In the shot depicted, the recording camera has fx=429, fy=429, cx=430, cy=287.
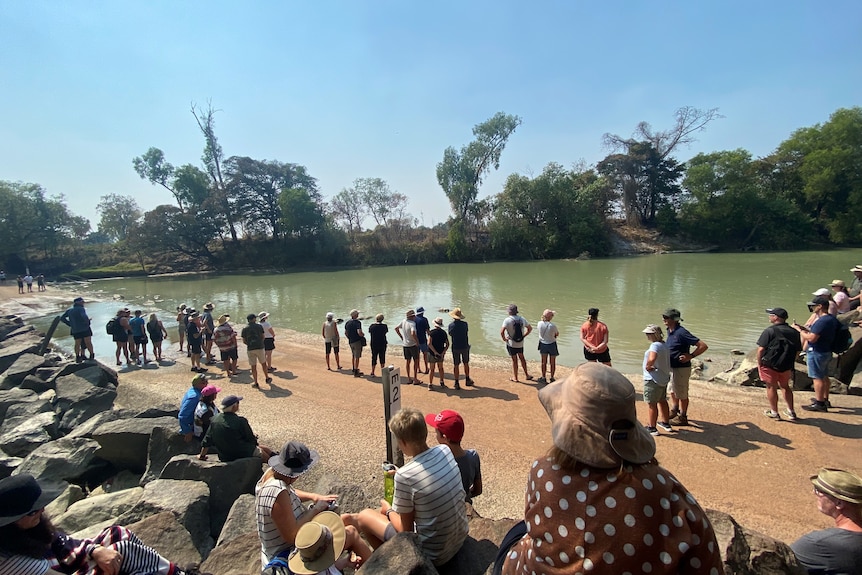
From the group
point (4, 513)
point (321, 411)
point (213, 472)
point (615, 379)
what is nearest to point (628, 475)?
point (615, 379)

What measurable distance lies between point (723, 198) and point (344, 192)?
48211 millimetres

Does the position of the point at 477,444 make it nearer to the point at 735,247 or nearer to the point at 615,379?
the point at 615,379

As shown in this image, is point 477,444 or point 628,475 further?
point 477,444

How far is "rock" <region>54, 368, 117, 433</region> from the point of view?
823 centimetres

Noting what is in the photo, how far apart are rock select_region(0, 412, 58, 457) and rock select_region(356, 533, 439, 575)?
7.95m

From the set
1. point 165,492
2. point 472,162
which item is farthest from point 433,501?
point 472,162

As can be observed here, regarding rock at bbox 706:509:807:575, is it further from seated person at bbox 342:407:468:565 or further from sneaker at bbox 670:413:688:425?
sneaker at bbox 670:413:688:425

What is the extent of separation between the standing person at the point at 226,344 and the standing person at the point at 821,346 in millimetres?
11866

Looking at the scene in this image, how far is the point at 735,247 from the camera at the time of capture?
51.2m

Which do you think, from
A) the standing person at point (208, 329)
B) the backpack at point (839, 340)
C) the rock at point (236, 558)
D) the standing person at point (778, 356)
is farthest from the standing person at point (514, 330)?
the standing person at point (208, 329)

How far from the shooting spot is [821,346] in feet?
21.9

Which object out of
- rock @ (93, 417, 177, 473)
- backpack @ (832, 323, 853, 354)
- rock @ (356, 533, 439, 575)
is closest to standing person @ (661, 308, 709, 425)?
backpack @ (832, 323, 853, 354)

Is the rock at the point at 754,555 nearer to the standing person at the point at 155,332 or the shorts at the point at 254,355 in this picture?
the shorts at the point at 254,355

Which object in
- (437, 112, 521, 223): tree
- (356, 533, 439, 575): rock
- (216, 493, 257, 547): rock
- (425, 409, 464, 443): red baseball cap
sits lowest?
(216, 493, 257, 547): rock
